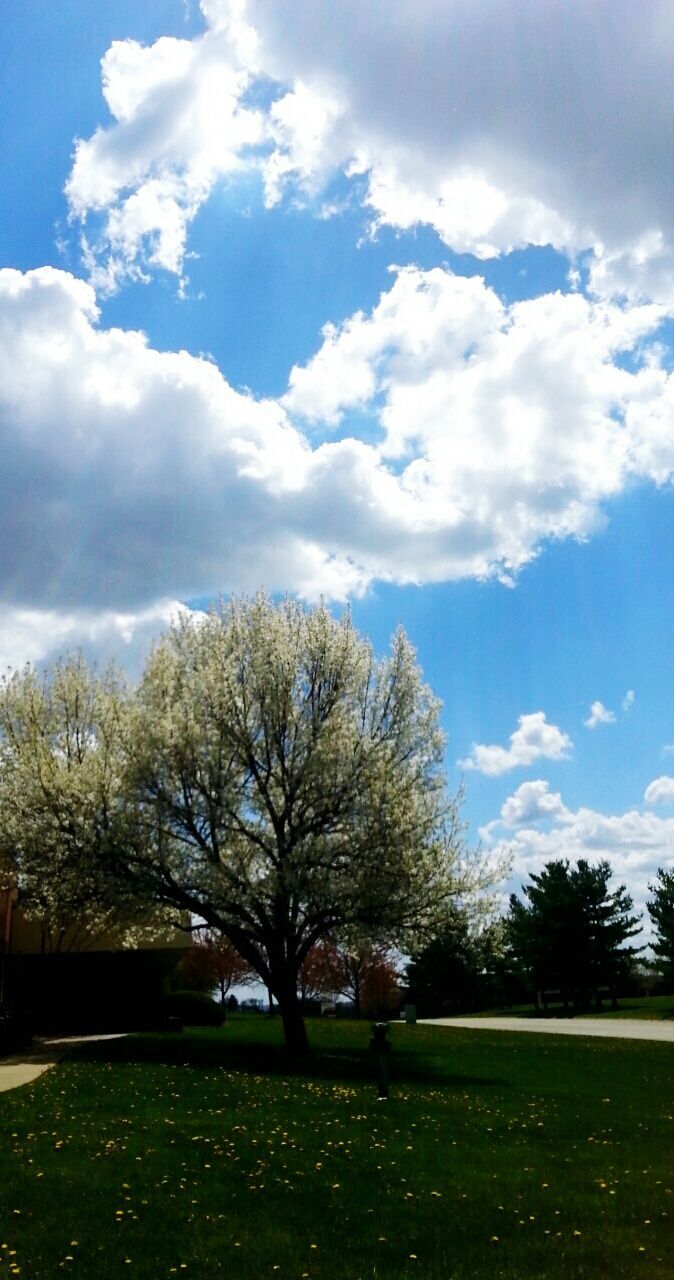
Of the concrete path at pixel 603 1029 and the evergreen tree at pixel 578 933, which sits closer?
the concrete path at pixel 603 1029

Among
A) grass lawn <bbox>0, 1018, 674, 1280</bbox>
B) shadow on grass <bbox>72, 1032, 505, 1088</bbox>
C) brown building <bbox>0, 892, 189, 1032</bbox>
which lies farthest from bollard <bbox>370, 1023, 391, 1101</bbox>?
brown building <bbox>0, 892, 189, 1032</bbox>

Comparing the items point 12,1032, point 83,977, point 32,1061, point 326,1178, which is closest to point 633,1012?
point 83,977

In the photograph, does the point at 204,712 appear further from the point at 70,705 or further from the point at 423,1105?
the point at 423,1105

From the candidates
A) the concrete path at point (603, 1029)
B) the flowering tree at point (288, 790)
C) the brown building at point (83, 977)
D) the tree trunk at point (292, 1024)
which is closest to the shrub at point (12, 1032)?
the flowering tree at point (288, 790)

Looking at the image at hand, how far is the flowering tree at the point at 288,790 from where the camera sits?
22562 millimetres

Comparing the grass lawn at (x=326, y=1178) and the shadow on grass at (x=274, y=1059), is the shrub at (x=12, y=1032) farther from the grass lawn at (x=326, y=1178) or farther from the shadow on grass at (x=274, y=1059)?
the grass lawn at (x=326, y=1178)

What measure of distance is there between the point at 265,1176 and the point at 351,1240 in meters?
2.10

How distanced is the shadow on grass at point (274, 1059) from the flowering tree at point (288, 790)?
158 centimetres

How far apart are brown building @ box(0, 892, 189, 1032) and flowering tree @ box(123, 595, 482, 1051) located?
11.6 metres

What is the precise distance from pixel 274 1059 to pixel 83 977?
59.3 feet

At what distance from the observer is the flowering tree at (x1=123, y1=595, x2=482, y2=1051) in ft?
74.0

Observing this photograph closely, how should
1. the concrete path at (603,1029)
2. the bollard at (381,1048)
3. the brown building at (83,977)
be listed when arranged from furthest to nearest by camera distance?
the concrete path at (603,1029)
the brown building at (83,977)
the bollard at (381,1048)

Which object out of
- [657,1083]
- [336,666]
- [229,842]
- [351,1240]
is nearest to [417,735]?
[336,666]

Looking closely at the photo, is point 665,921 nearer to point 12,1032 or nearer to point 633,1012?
point 633,1012
